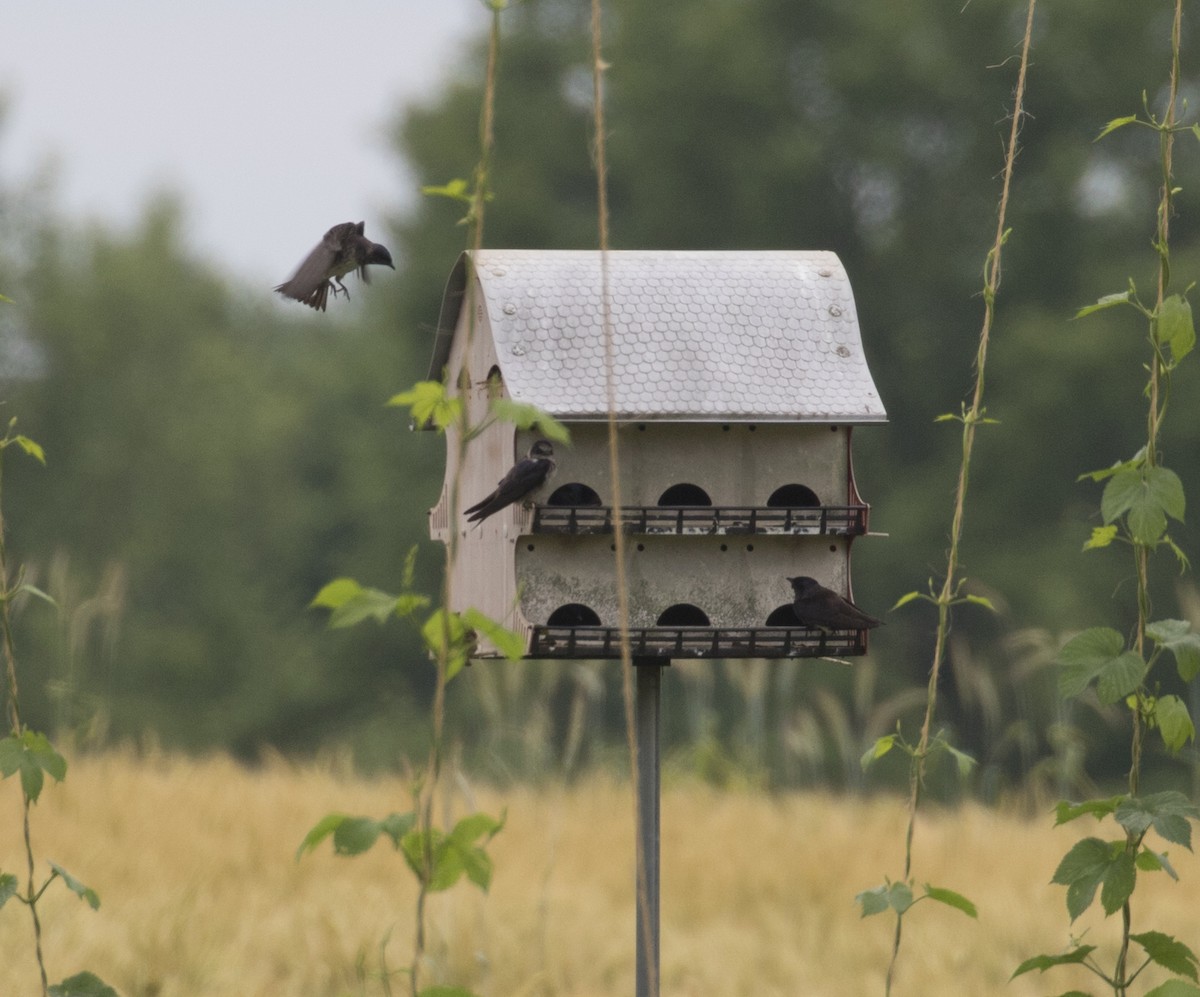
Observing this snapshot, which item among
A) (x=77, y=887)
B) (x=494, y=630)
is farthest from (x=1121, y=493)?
(x=77, y=887)

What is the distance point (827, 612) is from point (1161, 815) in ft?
3.29

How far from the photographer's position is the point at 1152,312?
2.92m

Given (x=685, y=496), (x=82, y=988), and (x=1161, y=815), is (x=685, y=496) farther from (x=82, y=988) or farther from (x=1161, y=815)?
(x=82, y=988)

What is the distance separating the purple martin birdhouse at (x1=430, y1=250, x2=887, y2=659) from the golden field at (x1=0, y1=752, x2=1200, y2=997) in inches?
41.8

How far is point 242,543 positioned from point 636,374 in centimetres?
2498

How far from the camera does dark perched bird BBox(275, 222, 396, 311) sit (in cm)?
318

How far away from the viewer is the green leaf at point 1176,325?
9.34ft

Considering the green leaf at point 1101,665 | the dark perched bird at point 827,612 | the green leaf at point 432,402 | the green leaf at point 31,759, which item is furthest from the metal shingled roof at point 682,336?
the green leaf at point 432,402

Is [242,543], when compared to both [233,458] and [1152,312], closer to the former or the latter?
[233,458]

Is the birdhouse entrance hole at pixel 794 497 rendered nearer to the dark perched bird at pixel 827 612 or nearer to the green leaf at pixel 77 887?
the dark perched bird at pixel 827 612

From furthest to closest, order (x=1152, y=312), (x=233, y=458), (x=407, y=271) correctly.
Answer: (x=233, y=458)
(x=407, y=271)
(x=1152, y=312)

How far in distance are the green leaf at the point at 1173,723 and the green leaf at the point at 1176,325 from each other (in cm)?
55

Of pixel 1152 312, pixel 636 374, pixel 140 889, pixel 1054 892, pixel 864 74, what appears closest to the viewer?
pixel 1152 312

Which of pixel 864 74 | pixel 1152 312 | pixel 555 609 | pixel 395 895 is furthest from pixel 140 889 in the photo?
pixel 864 74
